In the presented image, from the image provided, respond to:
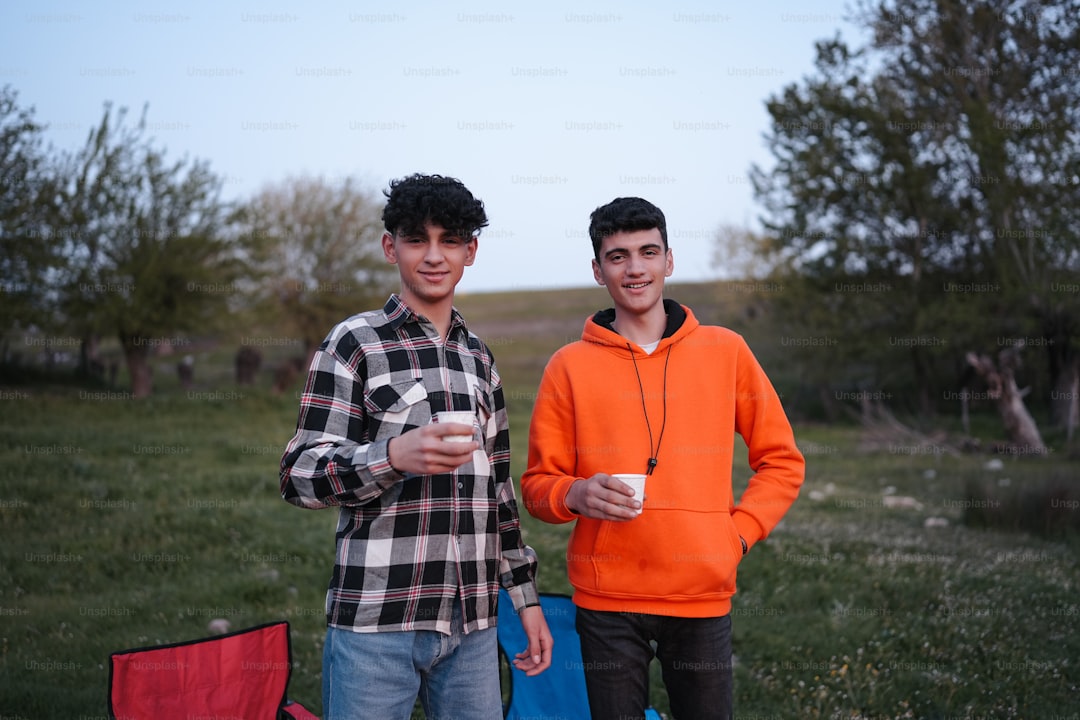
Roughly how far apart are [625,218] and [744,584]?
4.92 m

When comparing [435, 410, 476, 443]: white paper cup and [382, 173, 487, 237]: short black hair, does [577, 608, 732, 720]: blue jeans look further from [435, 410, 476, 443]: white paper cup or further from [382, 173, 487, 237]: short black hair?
[382, 173, 487, 237]: short black hair

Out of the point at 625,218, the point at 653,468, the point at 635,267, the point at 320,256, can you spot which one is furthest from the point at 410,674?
the point at 320,256

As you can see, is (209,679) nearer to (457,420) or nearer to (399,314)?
(399,314)

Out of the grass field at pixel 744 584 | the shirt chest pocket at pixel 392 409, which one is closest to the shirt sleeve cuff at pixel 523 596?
the shirt chest pocket at pixel 392 409

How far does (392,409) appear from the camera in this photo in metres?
2.72

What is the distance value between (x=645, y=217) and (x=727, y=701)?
1828 mm

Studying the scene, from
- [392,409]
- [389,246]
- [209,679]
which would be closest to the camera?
[392,409]

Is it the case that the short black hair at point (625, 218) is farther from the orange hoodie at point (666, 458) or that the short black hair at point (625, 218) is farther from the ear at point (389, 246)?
the ear at point (389, 246)

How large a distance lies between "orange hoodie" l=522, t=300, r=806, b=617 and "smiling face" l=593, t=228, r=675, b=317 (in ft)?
0.51

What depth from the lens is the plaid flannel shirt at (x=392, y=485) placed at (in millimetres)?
2525

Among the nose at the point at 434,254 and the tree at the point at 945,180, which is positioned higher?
the tree at the point at 945,180

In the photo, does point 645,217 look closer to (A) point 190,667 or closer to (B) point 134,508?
(A) point 190,667

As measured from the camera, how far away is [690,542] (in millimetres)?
3041

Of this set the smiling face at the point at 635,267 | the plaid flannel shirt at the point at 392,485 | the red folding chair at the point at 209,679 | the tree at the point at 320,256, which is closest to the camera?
the plaid flannel shirt at the point at 392,485
